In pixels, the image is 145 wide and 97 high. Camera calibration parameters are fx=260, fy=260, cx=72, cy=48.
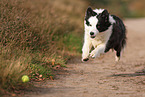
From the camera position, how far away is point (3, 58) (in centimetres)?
504

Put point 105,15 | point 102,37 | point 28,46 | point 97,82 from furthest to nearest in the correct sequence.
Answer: point 28,46 < point 102,37 < point 105,15 < point 97,82

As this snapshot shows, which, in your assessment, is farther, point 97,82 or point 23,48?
point 23,48

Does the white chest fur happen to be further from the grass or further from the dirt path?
the grass

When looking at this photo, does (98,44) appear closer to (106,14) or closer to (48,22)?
(106,14)

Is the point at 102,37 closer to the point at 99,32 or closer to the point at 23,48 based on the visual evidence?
the point at 99,32

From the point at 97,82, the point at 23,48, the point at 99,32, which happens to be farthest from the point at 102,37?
the point at 23,48

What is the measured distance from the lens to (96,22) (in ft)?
19.7

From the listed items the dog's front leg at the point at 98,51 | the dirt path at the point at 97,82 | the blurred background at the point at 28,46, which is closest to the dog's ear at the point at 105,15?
the dog's front leg at the point at 98,51

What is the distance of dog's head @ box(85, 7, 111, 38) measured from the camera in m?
5.93

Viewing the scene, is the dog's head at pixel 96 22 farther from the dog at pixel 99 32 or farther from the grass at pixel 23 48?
the grass at pixel 23 48

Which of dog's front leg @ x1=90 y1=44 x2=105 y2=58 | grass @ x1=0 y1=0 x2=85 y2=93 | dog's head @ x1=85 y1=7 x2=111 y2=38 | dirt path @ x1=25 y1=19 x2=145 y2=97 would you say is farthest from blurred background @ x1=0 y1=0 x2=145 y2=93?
dog's head @ x1=85 y1=7 x2=111 y2=38

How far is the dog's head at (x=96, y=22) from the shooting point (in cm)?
593

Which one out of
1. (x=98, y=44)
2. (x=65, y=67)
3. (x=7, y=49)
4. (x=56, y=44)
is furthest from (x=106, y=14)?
(x=56, y=44)

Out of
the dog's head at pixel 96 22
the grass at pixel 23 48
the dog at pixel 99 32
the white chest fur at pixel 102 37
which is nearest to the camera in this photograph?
the grass at pixel 23 48
